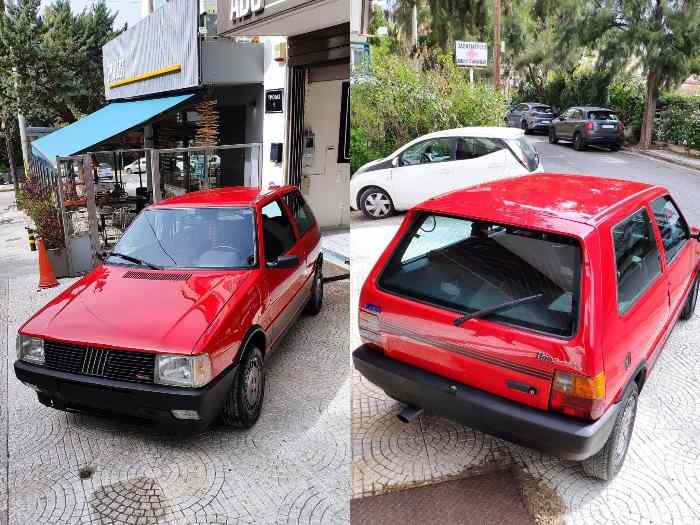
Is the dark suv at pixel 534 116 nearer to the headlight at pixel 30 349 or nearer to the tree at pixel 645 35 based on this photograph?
the tree at pixel 645 35

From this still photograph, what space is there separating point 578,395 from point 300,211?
117cm

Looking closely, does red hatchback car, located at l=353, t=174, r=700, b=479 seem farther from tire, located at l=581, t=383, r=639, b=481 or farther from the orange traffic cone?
the orange traffic cone

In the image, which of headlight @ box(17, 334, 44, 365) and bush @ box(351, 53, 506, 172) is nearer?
bush @ box(351, 53, 506, 172)

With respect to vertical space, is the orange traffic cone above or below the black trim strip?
above

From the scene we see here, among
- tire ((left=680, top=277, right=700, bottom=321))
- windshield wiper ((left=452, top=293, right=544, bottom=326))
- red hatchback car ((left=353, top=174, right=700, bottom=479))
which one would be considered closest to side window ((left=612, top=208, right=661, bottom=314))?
red hatchback car ((left=353, top=174, right=700, bottom=479))

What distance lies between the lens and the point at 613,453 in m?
2.05

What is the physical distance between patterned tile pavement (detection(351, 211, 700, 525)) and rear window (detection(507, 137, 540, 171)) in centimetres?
209

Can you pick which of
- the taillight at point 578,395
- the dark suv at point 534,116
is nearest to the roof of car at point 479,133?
the taillight at point 578,395

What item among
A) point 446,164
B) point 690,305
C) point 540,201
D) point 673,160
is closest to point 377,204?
point 540,201

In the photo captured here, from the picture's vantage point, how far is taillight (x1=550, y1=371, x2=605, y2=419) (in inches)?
71.1

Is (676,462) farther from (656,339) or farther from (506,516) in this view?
(506,516)

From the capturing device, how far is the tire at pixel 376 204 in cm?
234

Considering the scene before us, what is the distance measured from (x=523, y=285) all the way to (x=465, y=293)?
0.21 meters

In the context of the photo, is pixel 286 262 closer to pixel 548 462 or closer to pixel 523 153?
pixel 548 462
